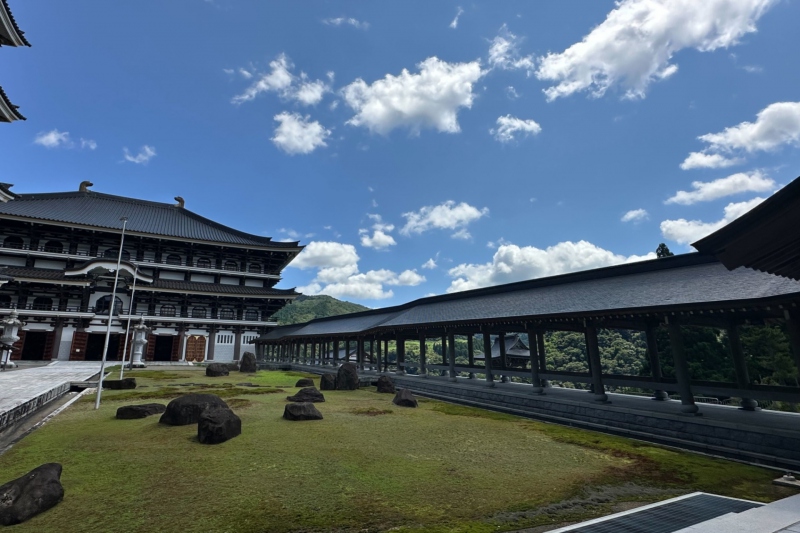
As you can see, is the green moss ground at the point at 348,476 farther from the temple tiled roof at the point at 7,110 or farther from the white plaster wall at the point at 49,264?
the white plaster wall at the point at 49,264

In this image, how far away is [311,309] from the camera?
11219 cm

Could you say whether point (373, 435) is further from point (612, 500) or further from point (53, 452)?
point (53, 452)

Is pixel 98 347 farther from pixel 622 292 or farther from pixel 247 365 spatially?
pixel 622 292

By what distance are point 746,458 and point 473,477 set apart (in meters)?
6.41

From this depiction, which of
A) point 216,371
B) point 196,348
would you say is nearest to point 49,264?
point 196,348

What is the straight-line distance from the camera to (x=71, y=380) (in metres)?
17.4

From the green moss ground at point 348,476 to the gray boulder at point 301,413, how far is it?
49cm

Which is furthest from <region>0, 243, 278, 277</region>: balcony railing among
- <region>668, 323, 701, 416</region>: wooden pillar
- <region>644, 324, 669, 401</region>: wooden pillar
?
<region>668, 323, 701, 416</region>: wooden pillar

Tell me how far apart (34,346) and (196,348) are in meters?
13.1

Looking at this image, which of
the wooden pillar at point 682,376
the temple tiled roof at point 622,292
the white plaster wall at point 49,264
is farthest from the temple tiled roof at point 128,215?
the wooden pillar at point 682,376

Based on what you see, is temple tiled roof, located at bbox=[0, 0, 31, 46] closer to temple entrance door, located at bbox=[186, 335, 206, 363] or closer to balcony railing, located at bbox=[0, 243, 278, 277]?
balcony railing, located at bbox=[0, 243, 278, 277]

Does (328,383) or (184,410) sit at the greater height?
(184,410)

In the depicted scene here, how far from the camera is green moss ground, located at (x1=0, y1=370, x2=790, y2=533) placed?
473 cm

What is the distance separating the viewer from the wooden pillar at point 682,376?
33.6 ft
